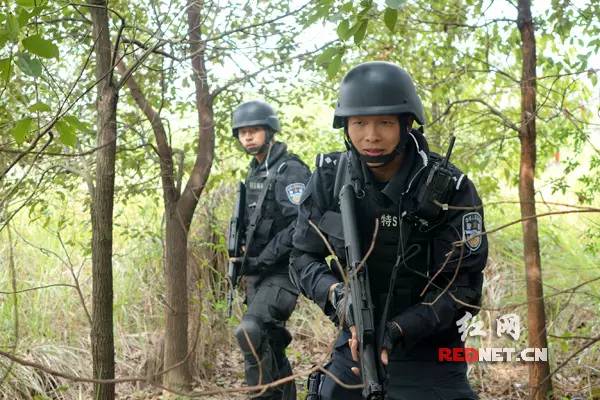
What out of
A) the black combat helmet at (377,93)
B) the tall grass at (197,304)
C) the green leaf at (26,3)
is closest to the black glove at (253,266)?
the tall grass at (197,304)

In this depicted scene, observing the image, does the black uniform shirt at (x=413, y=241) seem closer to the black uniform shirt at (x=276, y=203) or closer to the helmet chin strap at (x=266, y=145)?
the black uniform shirt at (x=276, y=203)

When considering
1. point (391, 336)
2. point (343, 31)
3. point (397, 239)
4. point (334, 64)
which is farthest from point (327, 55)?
point (391, 336)

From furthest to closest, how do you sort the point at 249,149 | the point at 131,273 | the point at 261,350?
the point at 131,273, the point at 249,149, the point at 261,350

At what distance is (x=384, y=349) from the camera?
2.54m

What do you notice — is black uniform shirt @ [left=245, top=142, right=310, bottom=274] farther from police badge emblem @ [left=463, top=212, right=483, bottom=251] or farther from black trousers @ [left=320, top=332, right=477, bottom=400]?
police badge emblem @ [left=463, top=212, right=483, bottom=251]

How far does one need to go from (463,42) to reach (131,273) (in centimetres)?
352

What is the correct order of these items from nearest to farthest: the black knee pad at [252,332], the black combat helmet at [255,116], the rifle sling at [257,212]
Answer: the black knee pad at [252,332]
the rifle sling at [257,212]
the black combat helmet at [255,116]

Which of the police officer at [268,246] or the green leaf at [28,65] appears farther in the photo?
the police officer at [268,246]

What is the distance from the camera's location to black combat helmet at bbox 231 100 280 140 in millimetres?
5160

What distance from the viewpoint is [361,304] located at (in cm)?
255

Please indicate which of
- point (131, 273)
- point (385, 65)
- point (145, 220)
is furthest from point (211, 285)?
point (385, 65)

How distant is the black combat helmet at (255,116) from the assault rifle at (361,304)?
96.9 inches

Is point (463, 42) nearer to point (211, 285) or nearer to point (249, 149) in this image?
point (249, 149)

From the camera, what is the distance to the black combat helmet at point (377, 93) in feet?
9.27
